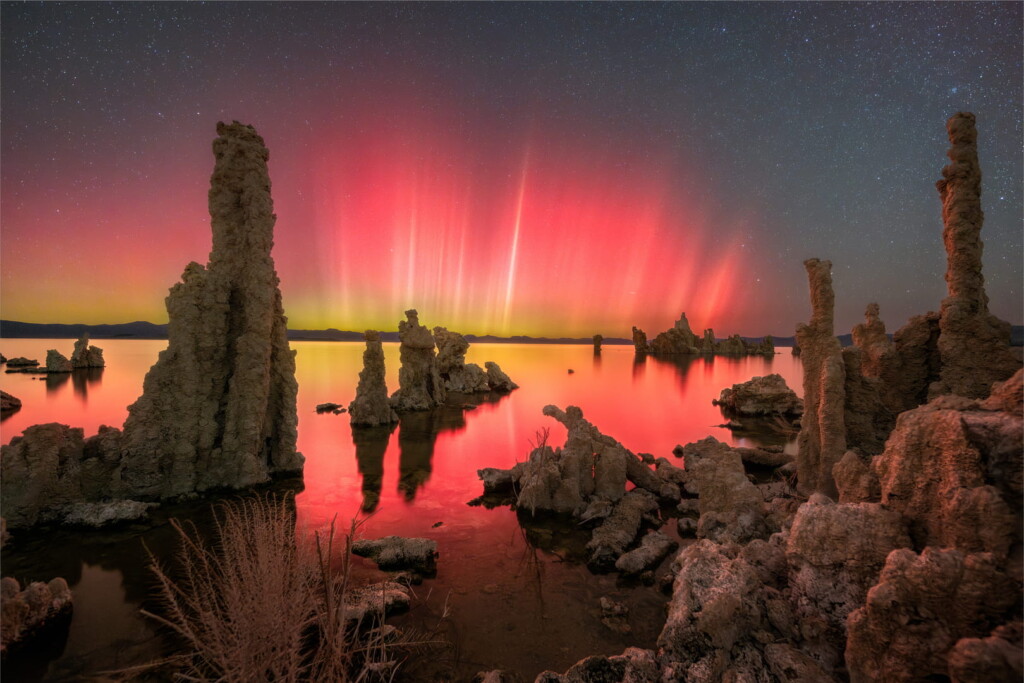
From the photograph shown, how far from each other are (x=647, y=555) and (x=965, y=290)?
12.2m

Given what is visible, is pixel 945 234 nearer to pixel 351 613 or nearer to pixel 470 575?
pixel 470 575

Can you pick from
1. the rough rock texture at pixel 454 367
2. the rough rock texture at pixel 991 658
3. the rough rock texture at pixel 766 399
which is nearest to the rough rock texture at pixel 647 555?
the rough rock texture at pixel 991 658

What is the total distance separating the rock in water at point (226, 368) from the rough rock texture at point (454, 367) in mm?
30037

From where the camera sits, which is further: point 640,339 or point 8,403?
point 640,339

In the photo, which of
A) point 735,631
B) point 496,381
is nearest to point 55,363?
point 496,381

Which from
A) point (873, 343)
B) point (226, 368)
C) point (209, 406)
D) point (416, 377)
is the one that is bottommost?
point (416, 377)

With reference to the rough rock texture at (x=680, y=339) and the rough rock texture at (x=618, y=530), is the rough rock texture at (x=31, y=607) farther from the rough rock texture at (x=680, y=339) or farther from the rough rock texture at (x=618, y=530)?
the rough rock texture at (x=680, y=339)

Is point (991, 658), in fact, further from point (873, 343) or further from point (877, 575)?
point (873, 343)

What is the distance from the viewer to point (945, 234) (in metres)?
12.3

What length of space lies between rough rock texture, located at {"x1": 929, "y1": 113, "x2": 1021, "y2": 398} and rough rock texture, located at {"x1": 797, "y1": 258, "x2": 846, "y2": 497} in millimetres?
3043

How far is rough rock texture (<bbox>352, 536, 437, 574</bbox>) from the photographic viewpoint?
32.9 feet

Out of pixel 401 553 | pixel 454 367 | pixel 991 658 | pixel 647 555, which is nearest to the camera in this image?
pixel 991 658

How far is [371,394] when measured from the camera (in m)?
27.9

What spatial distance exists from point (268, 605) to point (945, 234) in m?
18.9
